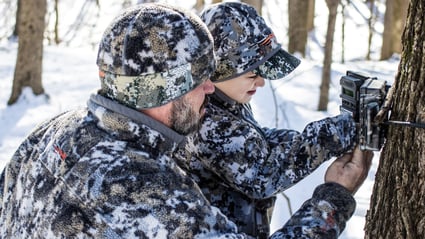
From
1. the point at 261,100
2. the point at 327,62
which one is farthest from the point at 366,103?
the point at 327,62

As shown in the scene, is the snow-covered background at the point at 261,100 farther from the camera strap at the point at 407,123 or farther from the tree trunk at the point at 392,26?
the camera strap at the point at 407,123

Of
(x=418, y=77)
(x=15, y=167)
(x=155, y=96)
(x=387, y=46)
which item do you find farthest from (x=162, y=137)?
(x=387, y=46)

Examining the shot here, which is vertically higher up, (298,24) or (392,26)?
(298,24)

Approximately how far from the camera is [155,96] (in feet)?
6.50

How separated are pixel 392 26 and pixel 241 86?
15.2 meters

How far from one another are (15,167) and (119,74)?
1.82 ft

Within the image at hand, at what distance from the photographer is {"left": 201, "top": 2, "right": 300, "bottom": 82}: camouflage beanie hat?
271 cm

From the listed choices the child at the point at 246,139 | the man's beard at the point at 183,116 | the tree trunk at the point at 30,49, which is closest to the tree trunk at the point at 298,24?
the tree trunk at the point at 30,49

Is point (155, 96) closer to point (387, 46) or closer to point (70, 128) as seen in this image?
point (70, 128)

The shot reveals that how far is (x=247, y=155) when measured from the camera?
257 centimetres

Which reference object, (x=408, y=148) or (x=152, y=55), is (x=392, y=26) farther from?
(x=152, y=55)

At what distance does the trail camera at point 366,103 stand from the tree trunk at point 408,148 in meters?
0.05

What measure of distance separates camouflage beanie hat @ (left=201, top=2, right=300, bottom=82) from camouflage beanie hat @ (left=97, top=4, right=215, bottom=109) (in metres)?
0.68

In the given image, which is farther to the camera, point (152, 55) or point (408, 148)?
point (408, 148)
